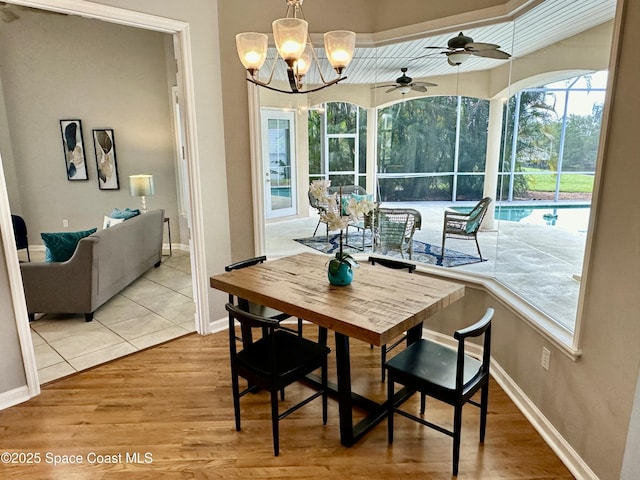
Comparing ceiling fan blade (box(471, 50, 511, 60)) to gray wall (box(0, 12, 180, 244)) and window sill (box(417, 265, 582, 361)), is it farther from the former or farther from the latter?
gray wall (box(0, 12, 180, 244))

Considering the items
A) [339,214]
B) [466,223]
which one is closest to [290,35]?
[339,214]


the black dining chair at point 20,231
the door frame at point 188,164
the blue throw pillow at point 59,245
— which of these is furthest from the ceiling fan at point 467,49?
the black dining chair at point 20,231

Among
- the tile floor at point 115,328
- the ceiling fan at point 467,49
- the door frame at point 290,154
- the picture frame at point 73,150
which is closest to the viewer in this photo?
the tile floor at point 115,328

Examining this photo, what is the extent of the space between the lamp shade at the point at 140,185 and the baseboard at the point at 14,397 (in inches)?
148

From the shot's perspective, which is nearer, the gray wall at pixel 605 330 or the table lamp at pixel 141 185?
the gray wall at pixel 605 330

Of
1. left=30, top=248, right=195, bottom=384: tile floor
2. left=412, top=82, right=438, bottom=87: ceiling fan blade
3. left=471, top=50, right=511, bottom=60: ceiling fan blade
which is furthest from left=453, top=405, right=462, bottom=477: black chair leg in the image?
left=412, top=82, right=438, bottom=87: ceiling fan blade

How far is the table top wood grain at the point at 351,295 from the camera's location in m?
1.95

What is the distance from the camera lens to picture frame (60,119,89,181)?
640 cm

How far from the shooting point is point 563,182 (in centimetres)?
256

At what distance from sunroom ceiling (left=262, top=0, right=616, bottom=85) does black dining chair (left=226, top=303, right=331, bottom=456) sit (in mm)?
2236

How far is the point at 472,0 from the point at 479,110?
4.64ft

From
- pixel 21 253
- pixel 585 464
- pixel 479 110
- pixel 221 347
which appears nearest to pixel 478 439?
pixel 585 464

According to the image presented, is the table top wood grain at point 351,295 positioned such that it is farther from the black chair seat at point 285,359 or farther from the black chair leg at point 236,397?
the black chair leg at point 236,397

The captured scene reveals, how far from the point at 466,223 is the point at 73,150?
19.6 feet
